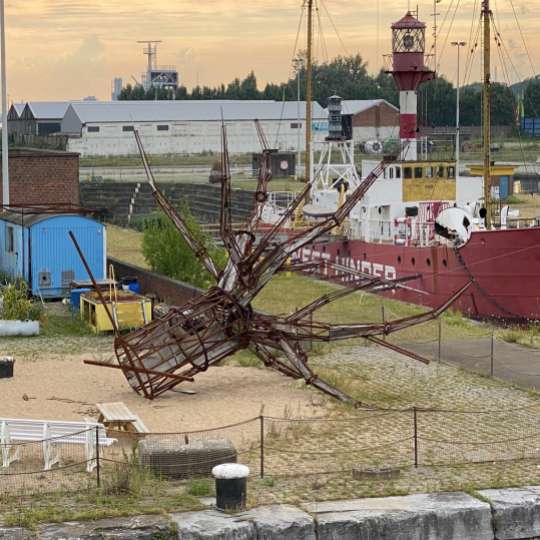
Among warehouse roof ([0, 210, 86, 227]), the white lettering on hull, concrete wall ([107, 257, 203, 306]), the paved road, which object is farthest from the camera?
the white lettering on hull

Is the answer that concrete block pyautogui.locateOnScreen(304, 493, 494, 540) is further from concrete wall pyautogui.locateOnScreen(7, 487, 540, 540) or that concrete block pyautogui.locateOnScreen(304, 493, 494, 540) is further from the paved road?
the paved road

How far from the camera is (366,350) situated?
2608 centimetres

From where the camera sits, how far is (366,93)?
13462 centimetres

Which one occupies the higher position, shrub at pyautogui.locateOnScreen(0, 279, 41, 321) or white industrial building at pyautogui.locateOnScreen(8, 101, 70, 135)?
white industrial building at pyautogui.locateOnScreen(8, 101, 70, 135)

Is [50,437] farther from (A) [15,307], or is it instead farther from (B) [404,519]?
(A) [15,307]

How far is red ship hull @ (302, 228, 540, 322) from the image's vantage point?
35156 mm

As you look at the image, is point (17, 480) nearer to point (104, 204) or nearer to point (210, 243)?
point (210, 243)

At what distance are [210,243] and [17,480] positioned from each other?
71.6ft

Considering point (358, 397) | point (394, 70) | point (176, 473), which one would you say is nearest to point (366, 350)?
point (358, 397)

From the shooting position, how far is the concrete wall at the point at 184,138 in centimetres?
9825

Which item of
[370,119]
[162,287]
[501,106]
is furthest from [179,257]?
[501,106]

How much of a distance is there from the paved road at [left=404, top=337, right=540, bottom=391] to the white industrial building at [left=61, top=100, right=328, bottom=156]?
69218 mm

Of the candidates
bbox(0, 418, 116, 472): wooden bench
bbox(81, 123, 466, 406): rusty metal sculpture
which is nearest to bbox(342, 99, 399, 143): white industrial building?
bbox(81, 123, 466, 406): rusty metal sculpture

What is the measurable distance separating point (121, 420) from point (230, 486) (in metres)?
4.37
